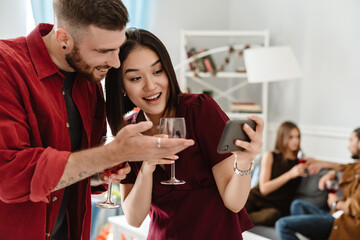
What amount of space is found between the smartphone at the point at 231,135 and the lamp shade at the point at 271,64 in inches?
129

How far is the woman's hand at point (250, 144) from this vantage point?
1336 mm

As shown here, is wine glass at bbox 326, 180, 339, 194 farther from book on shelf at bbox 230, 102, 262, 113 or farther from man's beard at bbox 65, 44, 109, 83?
man's beard at bbox 65, 44, 109, 83

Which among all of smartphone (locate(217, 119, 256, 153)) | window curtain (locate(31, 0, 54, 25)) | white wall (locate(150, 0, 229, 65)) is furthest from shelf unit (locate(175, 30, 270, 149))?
smartphone (locate(217, 119, 256, 153))

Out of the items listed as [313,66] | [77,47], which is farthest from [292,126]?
[77,47]

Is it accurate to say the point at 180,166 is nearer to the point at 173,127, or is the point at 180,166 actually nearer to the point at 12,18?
the point at 173,127

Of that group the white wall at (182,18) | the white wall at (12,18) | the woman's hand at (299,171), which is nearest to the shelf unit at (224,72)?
the white wall at (182,18)

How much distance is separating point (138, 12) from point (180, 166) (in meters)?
3.21

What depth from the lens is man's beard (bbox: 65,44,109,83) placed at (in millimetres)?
1438

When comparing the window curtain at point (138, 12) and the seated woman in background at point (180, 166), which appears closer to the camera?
the seated woman in background at point (180, 166)

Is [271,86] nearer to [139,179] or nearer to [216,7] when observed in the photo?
[216,7]

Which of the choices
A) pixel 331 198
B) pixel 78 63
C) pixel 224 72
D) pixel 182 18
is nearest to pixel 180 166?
pixel 78 63

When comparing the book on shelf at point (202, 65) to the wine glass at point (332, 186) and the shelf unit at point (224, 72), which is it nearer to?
the shelf unit at point (224, 72)

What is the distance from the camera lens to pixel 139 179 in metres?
1.55

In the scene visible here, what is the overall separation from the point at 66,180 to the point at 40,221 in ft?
0.73
